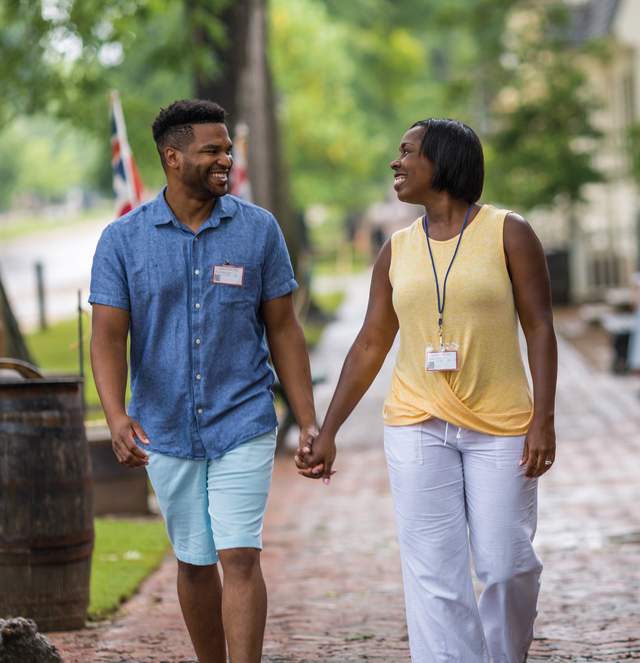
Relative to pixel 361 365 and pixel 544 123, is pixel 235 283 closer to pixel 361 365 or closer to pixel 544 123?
pixel 361 365

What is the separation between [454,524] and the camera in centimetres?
521

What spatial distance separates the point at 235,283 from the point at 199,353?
0.85 ft

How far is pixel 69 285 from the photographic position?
132ft

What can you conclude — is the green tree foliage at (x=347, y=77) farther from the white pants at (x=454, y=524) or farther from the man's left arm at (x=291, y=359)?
the white pants at (x=454, y=524)

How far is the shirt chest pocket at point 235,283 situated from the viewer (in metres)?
5.30

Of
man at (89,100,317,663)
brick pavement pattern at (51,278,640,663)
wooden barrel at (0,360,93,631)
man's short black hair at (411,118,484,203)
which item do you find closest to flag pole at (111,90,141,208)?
brick pavement pattern at (51,278,640,663)

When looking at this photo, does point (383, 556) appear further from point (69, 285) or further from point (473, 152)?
point (69, 285)

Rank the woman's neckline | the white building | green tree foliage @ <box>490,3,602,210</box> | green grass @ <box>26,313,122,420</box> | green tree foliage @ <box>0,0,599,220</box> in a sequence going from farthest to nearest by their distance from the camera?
the white building → green tree foliage @ <box>490,3,602,210</box> → green grass @ <box>26,313,122,420</box> → green tree foliage @ <box>0,0,599,220</box> → the woman's neckline

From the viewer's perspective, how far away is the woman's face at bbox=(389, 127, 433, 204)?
526 centimetres

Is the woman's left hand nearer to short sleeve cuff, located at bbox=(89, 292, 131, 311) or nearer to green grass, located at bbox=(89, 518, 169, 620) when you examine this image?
short sleeve cuff, located at bbox=(89, 292, 131, 311)

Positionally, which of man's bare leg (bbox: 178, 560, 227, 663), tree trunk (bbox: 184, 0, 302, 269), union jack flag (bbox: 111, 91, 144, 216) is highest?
tree trunk (bbox: 184, 0, 302, 269)

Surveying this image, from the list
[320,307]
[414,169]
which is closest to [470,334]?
[414,169]

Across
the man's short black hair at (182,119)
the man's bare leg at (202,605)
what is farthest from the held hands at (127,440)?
the man's short black hair at (182,119)

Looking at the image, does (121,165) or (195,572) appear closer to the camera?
(195,572)
